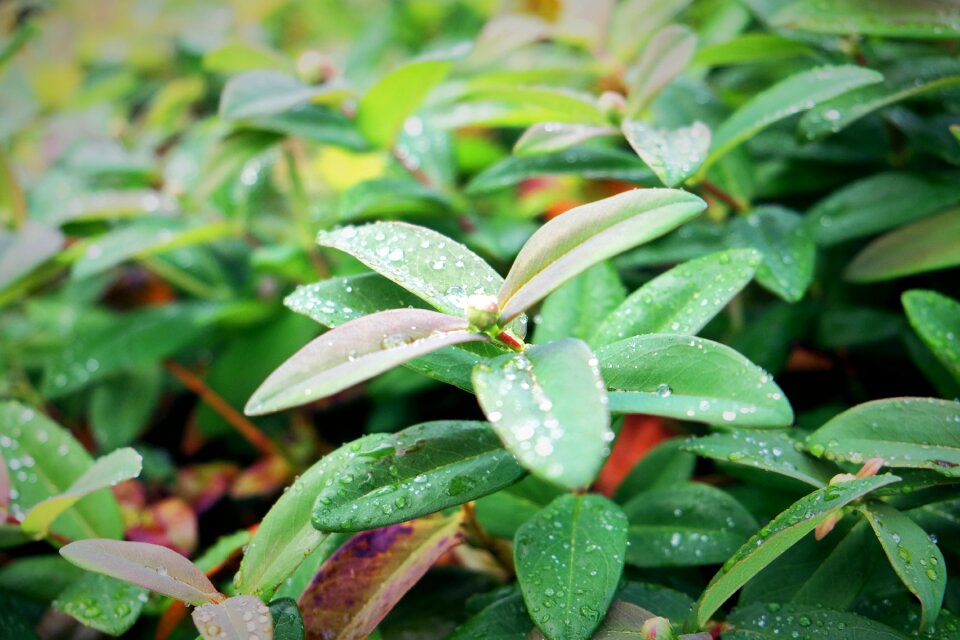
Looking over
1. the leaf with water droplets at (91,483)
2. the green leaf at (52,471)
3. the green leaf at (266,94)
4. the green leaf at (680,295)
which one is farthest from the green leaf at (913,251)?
the green leaf at (52,471)

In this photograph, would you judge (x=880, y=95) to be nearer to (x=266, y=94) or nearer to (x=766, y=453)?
(x=766, y=453)

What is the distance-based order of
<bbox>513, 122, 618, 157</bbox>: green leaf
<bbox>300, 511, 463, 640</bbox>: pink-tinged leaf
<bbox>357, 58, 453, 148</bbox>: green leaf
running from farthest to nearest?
1. <bbox>357, 58, 453, 148</bbox>: green leaf
2. <bbox>513, 122, 618, 157</bbox>: green leaf
3. <bbox>300, 511, 463, 640</bbox>: pink-tinged leaf

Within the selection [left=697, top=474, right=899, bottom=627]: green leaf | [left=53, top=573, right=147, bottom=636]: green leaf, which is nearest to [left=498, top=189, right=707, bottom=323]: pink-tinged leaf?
[left=697, top=474, right=899, bottom=627]: green leaf

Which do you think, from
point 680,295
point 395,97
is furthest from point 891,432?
point 395,97

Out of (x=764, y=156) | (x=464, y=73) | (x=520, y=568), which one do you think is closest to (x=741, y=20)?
(x=764, y=156)

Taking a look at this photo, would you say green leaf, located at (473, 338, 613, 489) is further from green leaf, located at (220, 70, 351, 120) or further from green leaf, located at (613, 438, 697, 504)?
green leaf, located at (220, 70, 351, 120)

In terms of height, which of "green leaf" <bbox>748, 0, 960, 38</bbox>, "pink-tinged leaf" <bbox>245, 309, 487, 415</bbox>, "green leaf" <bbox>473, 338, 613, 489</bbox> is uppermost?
"green leaf" <bbox>748, 0, 960, 38</bbox>

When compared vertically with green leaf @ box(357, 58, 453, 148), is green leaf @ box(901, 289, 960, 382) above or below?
below
